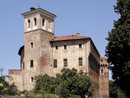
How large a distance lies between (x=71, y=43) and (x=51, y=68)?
17.2 ft

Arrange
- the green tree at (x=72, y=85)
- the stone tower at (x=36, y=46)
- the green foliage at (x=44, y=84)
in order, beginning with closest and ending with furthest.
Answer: the green tree at (x=72, y=85), the green foliage at (x=44, y=84), the stone tower at (x=36, y=46)

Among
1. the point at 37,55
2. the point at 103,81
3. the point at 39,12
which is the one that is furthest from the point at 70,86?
the point at 103,81

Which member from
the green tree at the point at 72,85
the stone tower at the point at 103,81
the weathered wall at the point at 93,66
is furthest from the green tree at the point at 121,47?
the stone tower at the point at 103,81

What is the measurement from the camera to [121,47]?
24297mm

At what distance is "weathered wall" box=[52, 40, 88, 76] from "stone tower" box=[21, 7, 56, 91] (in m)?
1.17

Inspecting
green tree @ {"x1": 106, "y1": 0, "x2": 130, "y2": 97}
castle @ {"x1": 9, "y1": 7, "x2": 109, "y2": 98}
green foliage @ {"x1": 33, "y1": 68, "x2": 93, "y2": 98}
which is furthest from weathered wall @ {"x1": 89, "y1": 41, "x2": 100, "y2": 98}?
green tree @ {"x1": 106, "y1": 0, "x2": 130, "y2": 97}

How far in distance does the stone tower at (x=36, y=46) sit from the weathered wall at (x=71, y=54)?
117cm

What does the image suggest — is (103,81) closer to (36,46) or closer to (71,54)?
(71,54)

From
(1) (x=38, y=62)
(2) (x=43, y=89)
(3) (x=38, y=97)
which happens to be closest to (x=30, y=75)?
(1) (x=38, y=62)

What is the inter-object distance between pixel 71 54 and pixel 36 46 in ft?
19.0

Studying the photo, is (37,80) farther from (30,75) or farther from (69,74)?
(69,74)

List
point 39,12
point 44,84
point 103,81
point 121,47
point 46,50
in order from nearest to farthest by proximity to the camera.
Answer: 1. point 121,47
2. point 44,84
3. point 46,50
4. point 39,12
5. point 103,81

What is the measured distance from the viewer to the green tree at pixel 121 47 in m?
24.4

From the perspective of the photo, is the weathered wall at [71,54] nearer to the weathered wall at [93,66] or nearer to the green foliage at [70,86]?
the weathered wall at [93,66]
